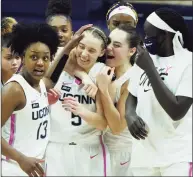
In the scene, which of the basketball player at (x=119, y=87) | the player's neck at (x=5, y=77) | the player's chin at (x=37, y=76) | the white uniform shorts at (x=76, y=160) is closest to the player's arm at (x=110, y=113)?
the basketball player at (x=119, y=87)

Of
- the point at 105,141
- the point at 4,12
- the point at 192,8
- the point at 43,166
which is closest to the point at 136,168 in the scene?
the point at 105,141

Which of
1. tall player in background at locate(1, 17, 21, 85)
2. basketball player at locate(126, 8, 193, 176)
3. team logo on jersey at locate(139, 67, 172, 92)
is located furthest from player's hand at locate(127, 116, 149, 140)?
tall player in background at locate(1, 17, 21, 85)

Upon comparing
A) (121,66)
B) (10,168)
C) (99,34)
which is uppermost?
(99,34)

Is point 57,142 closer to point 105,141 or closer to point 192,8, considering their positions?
point 105,141

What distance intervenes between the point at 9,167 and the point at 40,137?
0.45 ft

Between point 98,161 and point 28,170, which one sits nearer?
point 28,170

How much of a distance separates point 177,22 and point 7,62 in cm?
57

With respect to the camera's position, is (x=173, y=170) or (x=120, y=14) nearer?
(x=173, y=170)

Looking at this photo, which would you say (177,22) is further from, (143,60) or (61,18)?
(61,18)

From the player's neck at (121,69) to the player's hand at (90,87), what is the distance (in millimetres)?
85

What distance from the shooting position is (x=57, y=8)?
6.07ft

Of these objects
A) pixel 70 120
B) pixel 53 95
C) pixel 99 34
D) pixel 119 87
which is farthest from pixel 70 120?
pixel 99 34

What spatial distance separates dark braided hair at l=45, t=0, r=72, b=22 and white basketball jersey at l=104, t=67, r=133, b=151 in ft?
0.87

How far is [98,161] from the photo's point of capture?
1.92 m
